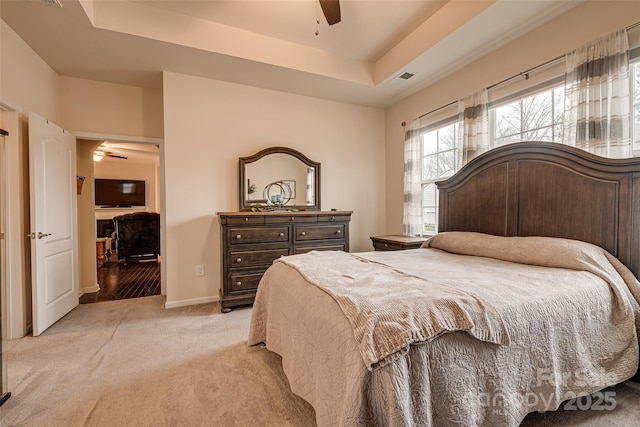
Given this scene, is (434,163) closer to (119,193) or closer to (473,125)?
(473,125)

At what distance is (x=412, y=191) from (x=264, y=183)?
205cm

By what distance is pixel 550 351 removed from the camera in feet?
4.24

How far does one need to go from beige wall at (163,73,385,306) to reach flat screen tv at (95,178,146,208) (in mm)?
5974

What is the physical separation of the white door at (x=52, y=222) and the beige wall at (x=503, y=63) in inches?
166

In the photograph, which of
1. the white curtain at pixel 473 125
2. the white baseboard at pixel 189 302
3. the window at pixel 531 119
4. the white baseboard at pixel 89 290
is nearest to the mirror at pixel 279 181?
the white baseboard at pixel 189 302

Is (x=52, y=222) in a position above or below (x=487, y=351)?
above

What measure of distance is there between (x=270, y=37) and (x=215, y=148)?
4.76 feet

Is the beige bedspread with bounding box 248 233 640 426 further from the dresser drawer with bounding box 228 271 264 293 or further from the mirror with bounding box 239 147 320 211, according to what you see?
the mirror with bounding box 239 147 320 211

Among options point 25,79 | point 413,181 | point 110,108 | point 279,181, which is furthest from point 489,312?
point 110,108

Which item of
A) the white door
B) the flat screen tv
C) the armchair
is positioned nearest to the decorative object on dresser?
the white door

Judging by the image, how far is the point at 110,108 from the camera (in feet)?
11.9

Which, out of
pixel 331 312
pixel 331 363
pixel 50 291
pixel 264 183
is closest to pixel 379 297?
pixel 331 312

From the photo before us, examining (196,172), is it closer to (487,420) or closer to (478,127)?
(478,127)

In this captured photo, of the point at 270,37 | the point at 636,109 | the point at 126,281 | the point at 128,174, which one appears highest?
the point at 270,37
